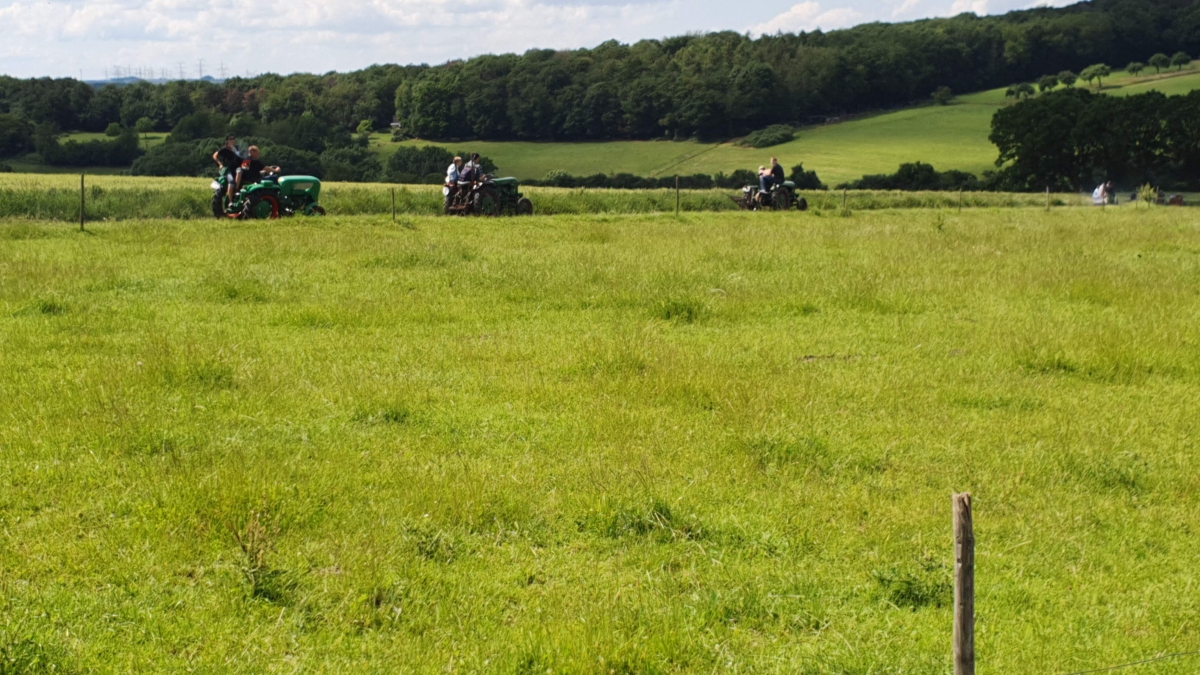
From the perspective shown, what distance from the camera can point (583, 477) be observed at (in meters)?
6.37

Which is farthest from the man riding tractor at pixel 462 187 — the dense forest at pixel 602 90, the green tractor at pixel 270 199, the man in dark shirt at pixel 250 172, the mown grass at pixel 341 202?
the dense forest at pixel 602 90

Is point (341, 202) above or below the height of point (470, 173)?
below

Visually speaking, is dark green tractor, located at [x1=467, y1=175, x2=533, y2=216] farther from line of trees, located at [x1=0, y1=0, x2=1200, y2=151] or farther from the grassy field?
line of trees, located at [x1=0, y1=0, x2=1200, y2=151]

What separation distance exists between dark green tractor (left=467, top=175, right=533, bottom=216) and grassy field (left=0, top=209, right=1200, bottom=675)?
1313 centimetres

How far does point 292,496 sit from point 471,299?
697 centimetres

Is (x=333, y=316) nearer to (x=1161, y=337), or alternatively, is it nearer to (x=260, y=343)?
(x=260, y=343)

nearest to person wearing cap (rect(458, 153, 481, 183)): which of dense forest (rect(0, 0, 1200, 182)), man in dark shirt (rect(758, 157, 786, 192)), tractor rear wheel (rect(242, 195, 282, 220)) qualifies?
tractor rear wheel (rect(242, 195, 282, 220))

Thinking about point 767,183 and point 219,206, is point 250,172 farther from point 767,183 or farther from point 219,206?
point 767,183

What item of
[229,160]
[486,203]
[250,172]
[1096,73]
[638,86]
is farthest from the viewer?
[1096,73]

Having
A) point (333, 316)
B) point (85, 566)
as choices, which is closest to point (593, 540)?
point (85, 566)

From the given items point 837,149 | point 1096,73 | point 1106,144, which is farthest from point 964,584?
point 1096,73

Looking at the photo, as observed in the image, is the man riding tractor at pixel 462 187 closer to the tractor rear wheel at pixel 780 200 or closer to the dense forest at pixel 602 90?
the tractor rear wheel at pixel 780 200

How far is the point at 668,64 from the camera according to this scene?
113m

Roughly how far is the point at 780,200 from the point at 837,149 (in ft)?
179
